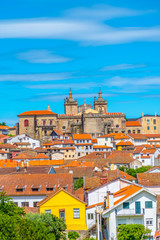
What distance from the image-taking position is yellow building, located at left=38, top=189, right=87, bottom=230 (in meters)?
37.3

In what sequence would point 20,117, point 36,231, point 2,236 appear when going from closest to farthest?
point 2,236
point 36,231
point 20,117

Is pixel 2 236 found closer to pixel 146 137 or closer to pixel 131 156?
pixel 131 156

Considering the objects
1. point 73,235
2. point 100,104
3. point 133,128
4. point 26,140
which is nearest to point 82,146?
point 26,140

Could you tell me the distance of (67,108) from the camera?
13488 cm

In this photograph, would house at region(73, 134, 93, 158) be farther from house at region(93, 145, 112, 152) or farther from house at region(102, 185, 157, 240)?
house at region(102, 185, 157, 240)

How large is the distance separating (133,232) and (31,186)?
15.5m

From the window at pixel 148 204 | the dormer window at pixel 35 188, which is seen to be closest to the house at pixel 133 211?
the window at pixel 148 204

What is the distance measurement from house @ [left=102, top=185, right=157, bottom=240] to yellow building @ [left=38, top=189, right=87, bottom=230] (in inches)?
149

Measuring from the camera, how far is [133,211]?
3359 cm

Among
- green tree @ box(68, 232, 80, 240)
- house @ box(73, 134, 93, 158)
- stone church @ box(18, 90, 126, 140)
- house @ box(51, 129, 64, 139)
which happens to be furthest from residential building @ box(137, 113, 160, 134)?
green tree @ box(68, 232, 80, 240)

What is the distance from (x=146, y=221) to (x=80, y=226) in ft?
18.5

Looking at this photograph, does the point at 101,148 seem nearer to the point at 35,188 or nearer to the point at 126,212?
the point at 35,188

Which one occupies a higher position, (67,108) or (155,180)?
(67,108)

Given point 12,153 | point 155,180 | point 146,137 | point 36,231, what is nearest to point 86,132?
point 146,137
